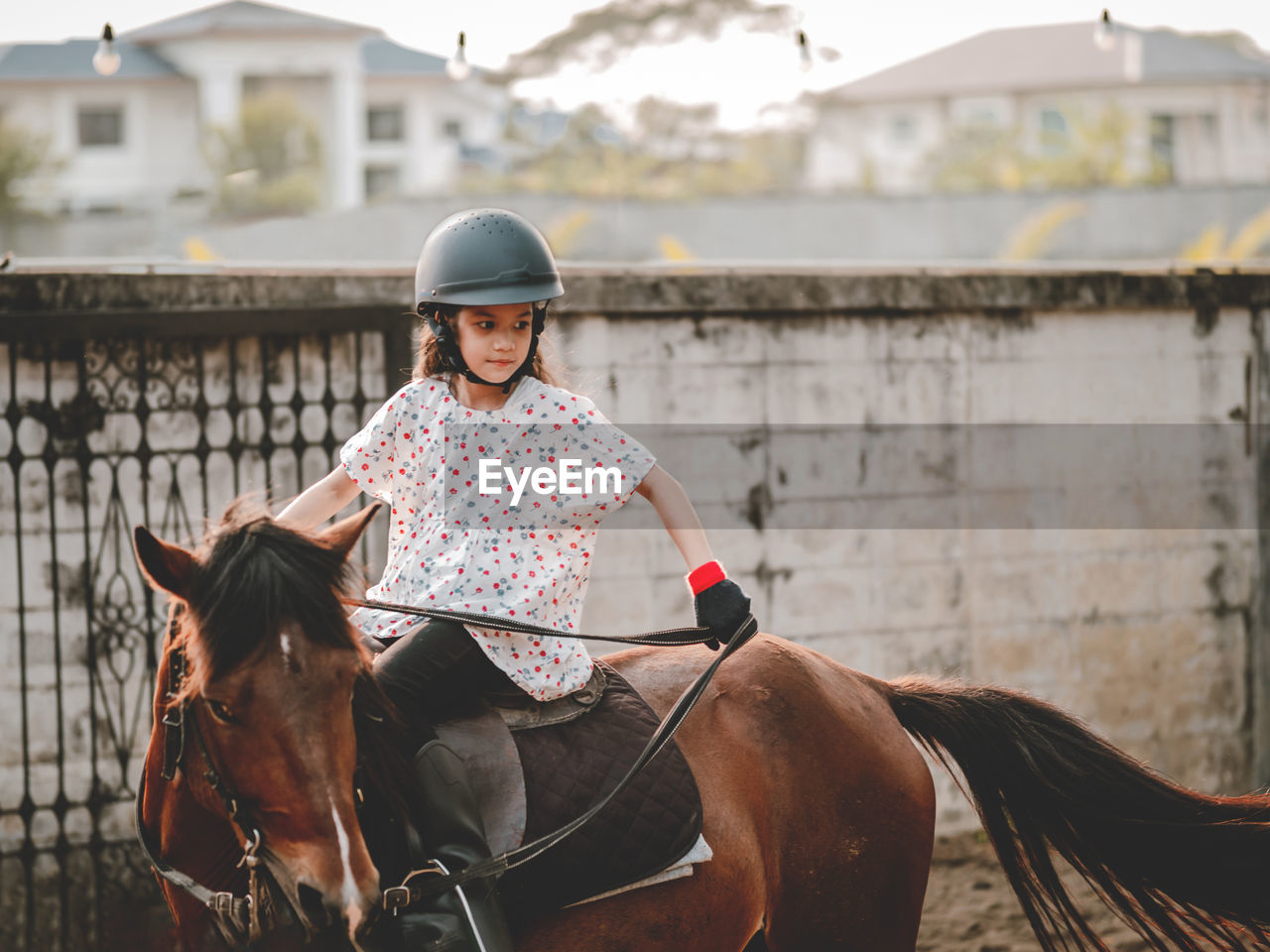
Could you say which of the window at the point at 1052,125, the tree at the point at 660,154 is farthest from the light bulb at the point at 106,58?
the window at the point at 1052,125

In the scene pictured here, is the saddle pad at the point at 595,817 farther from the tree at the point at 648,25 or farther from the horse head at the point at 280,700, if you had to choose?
the tree at the point at 648,25

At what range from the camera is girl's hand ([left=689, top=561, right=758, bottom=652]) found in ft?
8.84

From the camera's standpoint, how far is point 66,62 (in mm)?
40844

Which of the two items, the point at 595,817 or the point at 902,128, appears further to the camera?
the point at 902,128

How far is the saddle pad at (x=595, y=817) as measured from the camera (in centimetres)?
259

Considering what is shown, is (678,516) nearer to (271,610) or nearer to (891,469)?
(271,610)

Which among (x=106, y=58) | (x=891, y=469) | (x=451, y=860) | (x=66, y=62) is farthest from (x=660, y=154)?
(x=451, y=860)

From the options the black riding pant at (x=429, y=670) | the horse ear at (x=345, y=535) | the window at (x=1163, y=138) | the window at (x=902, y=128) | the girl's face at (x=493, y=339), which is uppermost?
the window at (x=902, y=128)

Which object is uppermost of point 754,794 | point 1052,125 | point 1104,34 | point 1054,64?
point 1054,64

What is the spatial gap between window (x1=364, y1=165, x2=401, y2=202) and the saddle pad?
1895 inches

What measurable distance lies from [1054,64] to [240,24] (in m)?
30.4

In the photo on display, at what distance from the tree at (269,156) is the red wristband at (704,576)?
39.0 m

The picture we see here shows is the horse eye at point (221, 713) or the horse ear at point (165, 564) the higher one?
the horse ear at point (165, 564)

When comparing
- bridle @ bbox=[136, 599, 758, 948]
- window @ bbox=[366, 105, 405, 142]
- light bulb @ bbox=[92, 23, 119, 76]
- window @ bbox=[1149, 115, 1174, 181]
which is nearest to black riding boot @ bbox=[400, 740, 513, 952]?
bridle @ bbox=[136, 599, 758, 948]
